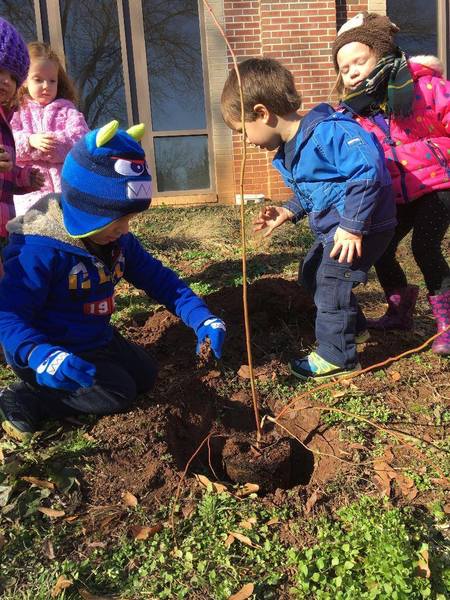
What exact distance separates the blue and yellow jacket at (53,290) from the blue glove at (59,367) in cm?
8

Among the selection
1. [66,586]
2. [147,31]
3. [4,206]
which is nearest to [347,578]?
[66,586]

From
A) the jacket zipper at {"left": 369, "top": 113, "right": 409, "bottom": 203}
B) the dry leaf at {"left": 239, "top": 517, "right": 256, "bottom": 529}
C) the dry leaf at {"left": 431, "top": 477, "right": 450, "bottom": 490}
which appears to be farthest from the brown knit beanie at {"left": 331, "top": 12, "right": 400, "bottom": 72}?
the dry leaf at {"left": 239, "top": 517, "right": 256, "bottom": 529}

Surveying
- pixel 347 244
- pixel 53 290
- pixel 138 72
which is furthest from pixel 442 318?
pixel 138 72

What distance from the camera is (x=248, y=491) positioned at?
7.34ft

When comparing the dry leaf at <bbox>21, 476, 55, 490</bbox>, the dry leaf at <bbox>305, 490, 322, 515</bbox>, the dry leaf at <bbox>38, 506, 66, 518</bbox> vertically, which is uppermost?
the dry leaf at <bbox>21, 476, 55, 490</bbox>

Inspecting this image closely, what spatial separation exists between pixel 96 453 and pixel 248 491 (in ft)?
2.24

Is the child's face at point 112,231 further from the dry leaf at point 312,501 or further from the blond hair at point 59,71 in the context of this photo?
the blond hair at point 59,71

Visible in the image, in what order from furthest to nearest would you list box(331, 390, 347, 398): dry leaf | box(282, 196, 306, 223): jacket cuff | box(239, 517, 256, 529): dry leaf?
box(282, 196, 306, 223): jacket cuff
box(331, 390, 347, 398): dry leaf
box(239, 517, 256, 529): dry leaf

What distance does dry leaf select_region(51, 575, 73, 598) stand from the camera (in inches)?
66.5

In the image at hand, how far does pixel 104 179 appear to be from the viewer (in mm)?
2281

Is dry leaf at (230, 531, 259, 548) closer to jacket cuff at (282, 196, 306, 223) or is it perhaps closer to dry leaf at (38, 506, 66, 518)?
dry leaf at (38, 506, 66, 518)

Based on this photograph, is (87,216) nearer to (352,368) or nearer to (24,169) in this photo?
(24,169)

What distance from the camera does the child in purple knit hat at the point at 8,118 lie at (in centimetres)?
281

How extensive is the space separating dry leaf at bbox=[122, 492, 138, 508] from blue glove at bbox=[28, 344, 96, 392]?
1.55ft
